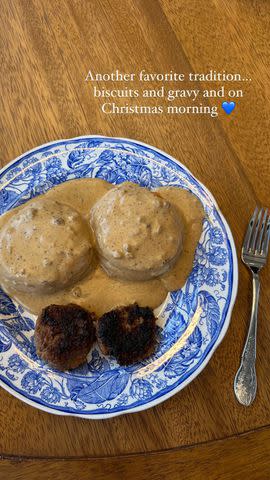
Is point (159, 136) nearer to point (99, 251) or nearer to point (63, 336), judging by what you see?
point (99, 251)

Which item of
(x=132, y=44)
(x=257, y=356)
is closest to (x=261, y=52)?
(x=132, y=44)

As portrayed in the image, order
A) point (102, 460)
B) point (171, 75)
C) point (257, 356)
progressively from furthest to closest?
1. point (171, 75)
2. point (257, 356)
3. point (102, 460)

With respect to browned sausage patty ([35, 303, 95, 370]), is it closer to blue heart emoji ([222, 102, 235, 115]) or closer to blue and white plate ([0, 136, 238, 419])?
blue and white plate ([0, 136, 238, 419])

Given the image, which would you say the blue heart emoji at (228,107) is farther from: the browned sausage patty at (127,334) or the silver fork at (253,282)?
the browned sausage patty at (127,334)

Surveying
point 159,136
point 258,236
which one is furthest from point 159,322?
point 159,136

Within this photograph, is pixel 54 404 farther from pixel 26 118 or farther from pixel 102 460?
pixel 26 118

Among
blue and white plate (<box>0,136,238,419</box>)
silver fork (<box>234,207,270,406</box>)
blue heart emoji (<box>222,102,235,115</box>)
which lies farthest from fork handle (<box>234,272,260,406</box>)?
blue heart emoji (<box>222,102,235,115</box>)

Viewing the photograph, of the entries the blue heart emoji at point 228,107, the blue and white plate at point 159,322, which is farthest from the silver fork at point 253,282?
the blue heart emoji at point 228,107
